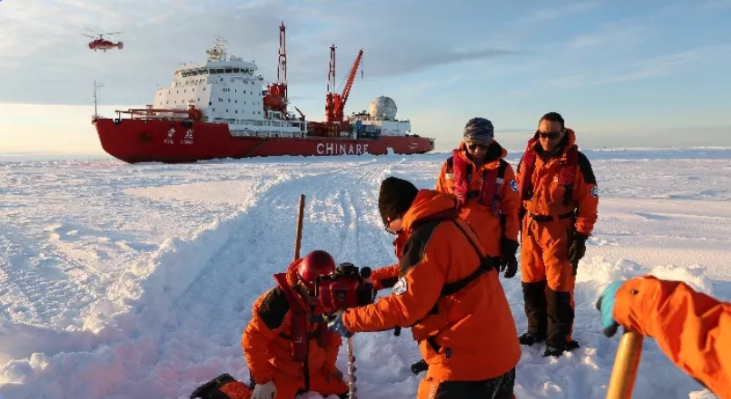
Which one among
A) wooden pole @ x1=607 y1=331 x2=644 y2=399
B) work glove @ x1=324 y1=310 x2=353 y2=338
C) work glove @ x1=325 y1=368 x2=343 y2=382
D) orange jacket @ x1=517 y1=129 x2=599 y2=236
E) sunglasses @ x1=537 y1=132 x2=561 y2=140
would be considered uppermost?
sunglasses @ x1=537 y1=132 x2=561 y2=140

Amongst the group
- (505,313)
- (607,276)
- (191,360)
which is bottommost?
(191,360)

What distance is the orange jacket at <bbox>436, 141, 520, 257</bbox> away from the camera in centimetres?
329

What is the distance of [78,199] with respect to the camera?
39.4ft

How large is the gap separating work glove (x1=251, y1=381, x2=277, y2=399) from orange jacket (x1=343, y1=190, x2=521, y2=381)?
2.61ft

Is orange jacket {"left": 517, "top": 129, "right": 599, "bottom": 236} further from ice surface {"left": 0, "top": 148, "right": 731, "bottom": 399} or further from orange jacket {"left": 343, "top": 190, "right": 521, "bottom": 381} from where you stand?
orange jacket {"left": 343, "top": 190, "right": 521, "bottom": 381}

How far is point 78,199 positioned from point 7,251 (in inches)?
248

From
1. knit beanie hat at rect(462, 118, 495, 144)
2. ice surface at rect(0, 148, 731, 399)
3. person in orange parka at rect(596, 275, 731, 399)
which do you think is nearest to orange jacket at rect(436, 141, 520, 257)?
knit beanie hat at rect(462, 118, 495, 144)

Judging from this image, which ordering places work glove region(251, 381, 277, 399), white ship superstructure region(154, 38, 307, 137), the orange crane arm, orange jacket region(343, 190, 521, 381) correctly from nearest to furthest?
orange jacket region(343, 190, 521, 381) < work glove region(251, 381, 277, 399) < white ship superstructure region(154, 38, 307, 137) < the orange crane arm

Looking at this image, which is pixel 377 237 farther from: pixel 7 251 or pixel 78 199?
pixel 78 199

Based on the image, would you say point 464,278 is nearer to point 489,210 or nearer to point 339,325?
point 339,325

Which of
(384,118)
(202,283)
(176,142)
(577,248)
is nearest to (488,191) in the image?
(577,248)

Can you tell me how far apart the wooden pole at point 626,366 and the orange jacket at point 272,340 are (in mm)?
1526

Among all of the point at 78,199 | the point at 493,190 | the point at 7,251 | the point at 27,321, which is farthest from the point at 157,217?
the point at 493,190

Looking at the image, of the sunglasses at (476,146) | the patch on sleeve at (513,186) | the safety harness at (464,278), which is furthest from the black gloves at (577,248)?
the safety harness at (464,278)
